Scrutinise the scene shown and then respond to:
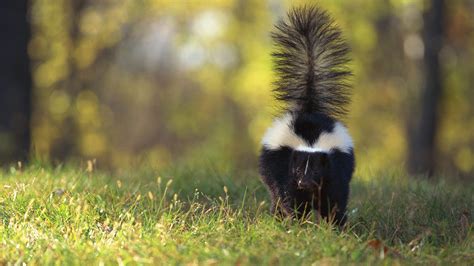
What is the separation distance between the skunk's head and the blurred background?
5790 millimetres

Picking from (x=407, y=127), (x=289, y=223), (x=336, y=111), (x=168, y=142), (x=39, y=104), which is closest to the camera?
(x=289, y=223)

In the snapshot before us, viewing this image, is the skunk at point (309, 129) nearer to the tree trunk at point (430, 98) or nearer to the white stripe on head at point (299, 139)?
the white stripe on head at point (299, 139)

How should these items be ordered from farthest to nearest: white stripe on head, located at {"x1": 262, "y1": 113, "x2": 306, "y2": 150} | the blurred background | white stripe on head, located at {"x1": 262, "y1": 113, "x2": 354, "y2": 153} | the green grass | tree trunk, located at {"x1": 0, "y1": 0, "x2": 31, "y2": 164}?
1. the blurred background
2. tree trunk, located at {"x1": 0, "y1": 0, "x2": 31, "y2": 164}
3. white stripe on head, located at {"x1": 262, "y1": 113, "x2": 306, "y2": 150}
4. white stripe on head, located at {"x1": 262, "y1": 113, "x2": 354, "y2": 153}
5. the green grass

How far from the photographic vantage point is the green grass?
4.21 metres

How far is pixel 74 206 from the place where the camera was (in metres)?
5.33

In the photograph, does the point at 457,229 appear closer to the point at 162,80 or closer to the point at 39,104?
the point at 39,104

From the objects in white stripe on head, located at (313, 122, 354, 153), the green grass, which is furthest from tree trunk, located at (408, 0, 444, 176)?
white stripe on head, located at (313, 122, 354, 153)

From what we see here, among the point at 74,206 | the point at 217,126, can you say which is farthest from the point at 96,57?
the point at 74,206

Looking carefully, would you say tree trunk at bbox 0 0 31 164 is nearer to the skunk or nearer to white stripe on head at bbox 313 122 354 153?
the skunk

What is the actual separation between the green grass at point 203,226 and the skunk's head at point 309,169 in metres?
0.28

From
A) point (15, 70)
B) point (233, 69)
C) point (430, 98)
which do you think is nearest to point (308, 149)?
point (15, 70)

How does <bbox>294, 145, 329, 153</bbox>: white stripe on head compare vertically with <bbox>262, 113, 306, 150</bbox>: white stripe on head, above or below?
below

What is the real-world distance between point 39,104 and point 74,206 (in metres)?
11.7

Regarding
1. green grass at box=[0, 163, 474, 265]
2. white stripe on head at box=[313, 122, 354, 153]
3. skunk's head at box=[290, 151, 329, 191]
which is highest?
white stripe on head at box=[313, 122, 354, 153]
